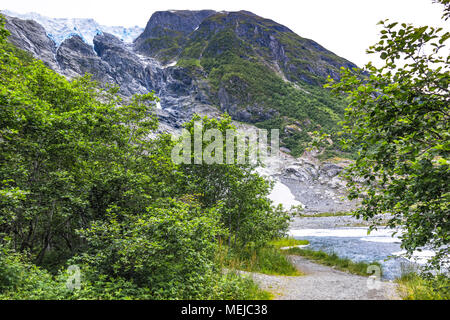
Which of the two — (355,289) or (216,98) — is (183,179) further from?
(216,98)

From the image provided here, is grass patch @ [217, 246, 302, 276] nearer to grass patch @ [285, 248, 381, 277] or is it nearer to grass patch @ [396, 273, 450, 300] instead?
grass patch @ [285, 248, 381, 277]

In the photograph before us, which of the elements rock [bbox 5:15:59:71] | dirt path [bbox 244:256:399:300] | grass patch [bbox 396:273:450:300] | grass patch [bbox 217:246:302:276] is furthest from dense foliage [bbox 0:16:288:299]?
rock [bbox 5:15:59:71]

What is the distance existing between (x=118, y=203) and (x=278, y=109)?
568ft

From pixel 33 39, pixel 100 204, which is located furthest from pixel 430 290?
pixel 33 39

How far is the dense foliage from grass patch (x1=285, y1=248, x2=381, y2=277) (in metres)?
7.24

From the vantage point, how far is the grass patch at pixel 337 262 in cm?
1495

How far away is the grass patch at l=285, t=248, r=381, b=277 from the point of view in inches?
588

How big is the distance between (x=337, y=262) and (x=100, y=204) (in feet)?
54.2

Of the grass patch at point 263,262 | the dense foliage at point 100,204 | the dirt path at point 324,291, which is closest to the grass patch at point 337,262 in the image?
the grass patch at point 263,262

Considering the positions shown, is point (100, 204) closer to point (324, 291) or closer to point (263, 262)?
point (324, 291)

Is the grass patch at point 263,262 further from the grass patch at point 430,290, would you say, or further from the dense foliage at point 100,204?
the grass patch at point 430,290

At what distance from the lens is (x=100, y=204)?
9047 millimetres

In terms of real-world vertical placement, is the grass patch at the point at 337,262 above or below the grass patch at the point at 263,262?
below

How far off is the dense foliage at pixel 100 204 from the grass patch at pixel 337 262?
724 cm
